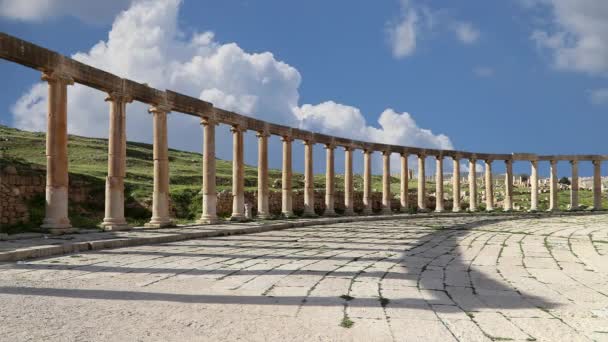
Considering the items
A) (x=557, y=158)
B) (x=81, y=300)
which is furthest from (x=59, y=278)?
(x=557, y=158)

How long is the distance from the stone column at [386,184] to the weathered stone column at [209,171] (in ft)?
52.0

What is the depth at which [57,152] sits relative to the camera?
15.9 metres

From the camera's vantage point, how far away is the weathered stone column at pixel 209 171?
22719mm

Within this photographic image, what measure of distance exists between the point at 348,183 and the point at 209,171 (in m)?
12.6

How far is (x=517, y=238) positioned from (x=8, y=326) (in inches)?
617

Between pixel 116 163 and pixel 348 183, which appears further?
pixel 348 183

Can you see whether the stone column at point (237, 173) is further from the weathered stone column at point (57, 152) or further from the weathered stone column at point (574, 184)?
the weathered stone column at point (574, 184)

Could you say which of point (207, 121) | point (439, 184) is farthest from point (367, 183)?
point (207, 121)

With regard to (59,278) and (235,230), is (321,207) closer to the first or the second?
(235,230)

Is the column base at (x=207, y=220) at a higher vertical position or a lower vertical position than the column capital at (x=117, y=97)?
lower

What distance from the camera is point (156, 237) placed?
48.4 feet

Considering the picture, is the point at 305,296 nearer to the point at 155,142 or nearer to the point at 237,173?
the point at 155,142

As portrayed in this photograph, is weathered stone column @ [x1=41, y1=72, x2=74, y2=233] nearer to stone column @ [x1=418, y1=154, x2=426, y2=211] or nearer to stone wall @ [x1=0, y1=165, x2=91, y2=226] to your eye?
stone wall @ [x1=0, y1=165, x2=91, y2=226]

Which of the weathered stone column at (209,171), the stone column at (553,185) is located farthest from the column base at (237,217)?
the stone column at (553,185)
